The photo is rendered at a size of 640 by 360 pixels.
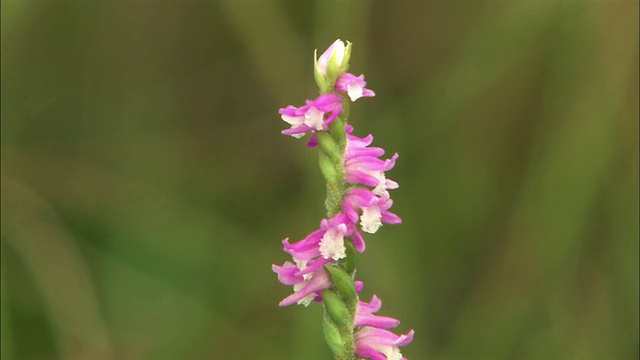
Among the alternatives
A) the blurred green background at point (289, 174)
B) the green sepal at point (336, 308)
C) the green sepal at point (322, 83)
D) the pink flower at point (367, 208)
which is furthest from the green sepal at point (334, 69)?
the blurred green background at point (289, 174)

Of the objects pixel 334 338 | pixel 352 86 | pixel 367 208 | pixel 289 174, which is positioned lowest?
pixel 334 338

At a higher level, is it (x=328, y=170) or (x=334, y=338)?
(x=328, y=170)

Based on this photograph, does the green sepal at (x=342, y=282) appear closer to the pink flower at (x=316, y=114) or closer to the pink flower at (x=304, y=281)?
the pink flower at (x=304, y=281)

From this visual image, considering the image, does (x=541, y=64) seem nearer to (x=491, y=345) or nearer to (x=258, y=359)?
(x=491, y=345)

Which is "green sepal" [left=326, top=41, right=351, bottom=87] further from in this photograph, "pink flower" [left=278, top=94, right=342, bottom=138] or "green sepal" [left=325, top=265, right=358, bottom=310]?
"green sepal" [left=325, top=265, right=358, bottom=310]

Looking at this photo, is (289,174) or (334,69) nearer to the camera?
(334,69)

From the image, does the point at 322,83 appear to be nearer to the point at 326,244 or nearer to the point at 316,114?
the point at 316,114

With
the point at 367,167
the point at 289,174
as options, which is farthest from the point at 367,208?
the point at 289,174

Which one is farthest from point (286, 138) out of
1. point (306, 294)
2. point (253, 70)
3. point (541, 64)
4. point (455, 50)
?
point (306, 294)
